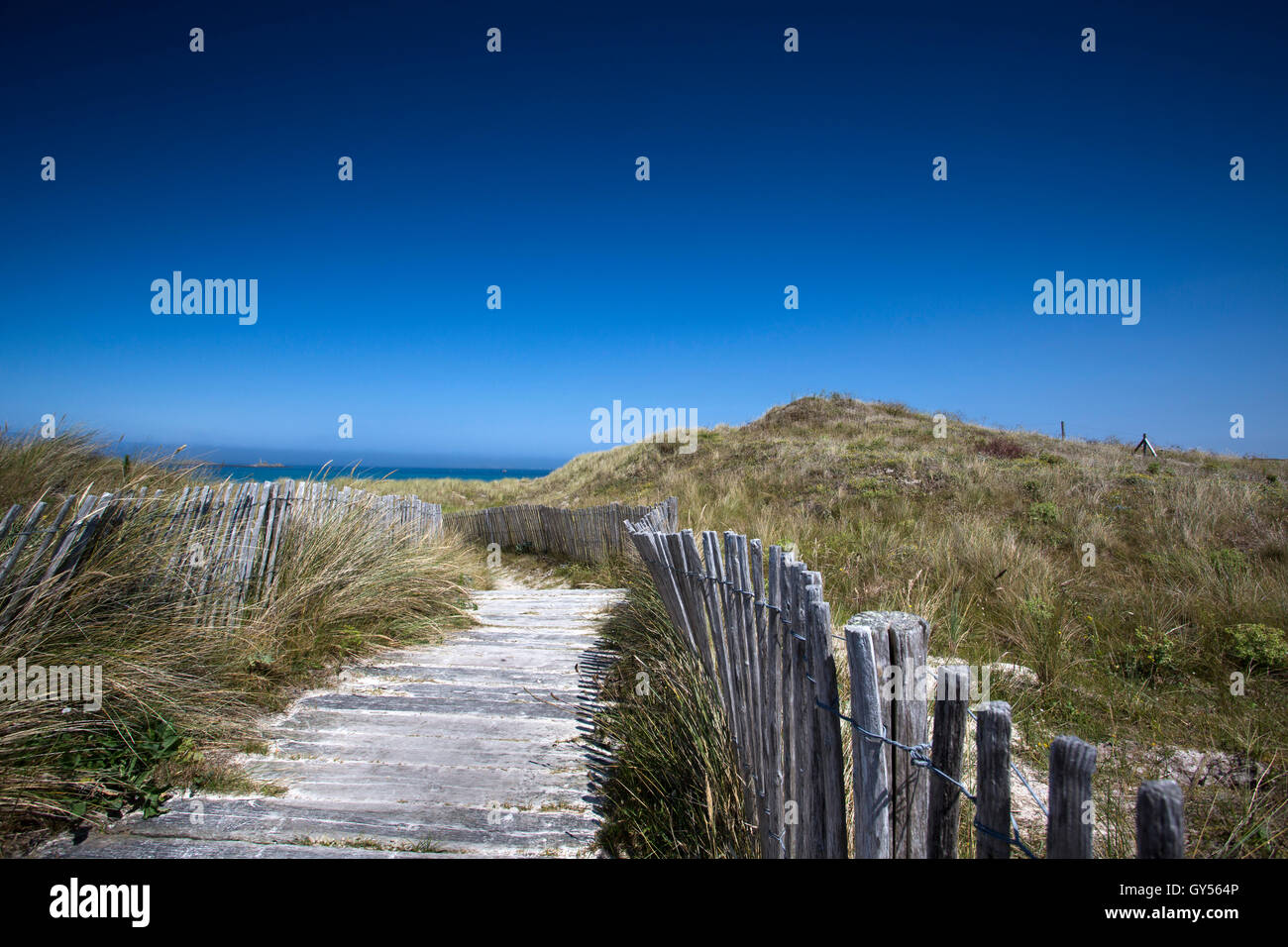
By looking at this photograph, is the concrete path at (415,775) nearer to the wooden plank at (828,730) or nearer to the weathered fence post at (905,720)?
the wooden plank at (828,730)

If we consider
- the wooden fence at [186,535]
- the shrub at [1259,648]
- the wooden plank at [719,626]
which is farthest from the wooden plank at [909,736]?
the shrub at [1259,648]

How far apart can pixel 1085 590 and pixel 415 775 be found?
20.5ft

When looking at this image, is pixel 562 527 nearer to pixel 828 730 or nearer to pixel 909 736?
pixel 828 730

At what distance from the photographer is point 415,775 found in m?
3.33

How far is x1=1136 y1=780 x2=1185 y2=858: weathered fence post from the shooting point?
901 millimetres

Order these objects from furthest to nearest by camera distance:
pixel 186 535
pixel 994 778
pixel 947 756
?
pixel 186 535 → pixel 947 756 → pixel 994 778

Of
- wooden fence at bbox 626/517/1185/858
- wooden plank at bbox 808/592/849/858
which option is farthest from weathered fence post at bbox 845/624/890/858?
wooden plank at bbox 808/592/849/858

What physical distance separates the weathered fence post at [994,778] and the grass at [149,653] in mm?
3489

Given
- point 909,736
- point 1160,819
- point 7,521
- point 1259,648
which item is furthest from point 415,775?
point 1259,648

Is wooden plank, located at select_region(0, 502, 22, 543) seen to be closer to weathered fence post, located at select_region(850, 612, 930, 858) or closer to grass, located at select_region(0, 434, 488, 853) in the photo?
grass, located at select_region(0, 434, 488, 853)
